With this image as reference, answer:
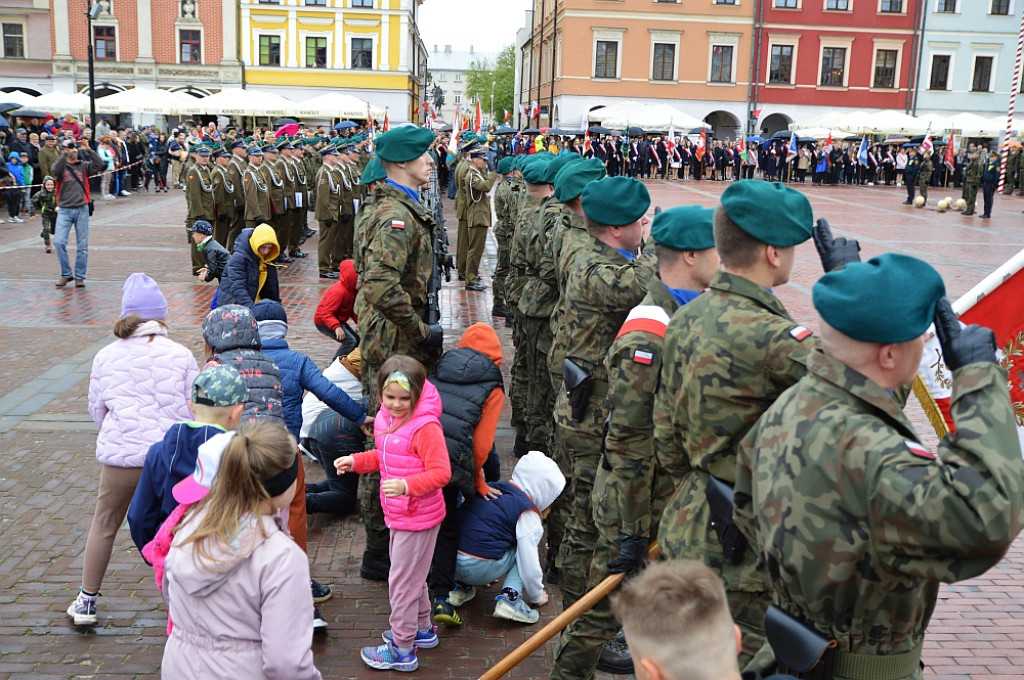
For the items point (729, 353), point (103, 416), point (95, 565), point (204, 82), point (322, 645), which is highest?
point (204, 82)

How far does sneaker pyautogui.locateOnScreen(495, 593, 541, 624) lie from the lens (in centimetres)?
497

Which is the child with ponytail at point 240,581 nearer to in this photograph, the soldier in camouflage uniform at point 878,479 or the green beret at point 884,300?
the soldier in camouflage uniform at point 878,479

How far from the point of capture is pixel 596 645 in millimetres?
3973

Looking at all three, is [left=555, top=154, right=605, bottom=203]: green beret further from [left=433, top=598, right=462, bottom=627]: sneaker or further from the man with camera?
the man with camera

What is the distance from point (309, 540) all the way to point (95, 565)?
1.38 meters

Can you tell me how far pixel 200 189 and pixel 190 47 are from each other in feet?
150

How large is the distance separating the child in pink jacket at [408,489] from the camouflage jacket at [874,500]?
7.05 feet

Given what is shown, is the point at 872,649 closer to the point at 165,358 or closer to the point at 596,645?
the point at 596,645

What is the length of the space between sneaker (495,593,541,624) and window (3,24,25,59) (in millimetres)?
60956

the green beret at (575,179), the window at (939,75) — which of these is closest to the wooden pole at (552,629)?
the green beret at (575,179)

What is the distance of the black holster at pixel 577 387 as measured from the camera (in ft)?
15.0

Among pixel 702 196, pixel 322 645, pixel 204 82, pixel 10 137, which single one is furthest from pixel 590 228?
pixel 204 82

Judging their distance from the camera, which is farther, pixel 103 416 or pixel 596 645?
pixel 103 416

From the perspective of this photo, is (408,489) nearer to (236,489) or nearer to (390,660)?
(390,660)
